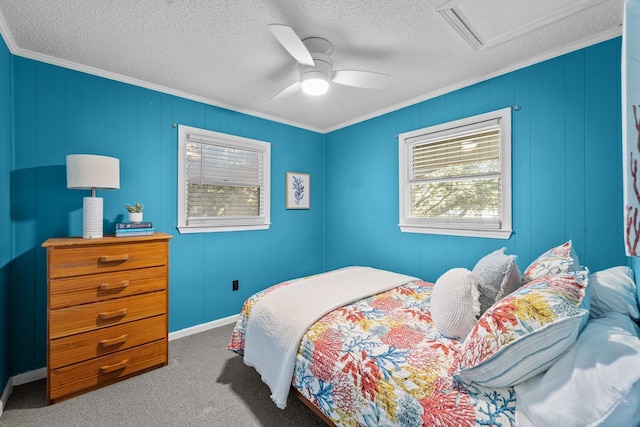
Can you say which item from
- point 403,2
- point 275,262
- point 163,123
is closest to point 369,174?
point 275,262

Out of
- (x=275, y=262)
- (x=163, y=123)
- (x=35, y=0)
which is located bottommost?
(x=275, y=262)

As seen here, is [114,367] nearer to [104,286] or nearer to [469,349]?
[104,286]

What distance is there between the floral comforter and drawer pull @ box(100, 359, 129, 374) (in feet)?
4.60

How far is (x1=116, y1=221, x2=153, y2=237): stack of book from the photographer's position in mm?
2256

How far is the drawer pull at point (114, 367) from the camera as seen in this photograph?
2020 millimetres

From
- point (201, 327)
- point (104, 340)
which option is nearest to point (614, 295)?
point (104, 340)

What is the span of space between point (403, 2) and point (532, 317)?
1772 mm

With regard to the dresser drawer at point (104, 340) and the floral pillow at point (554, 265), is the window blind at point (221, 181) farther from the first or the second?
the floral pillow at point (554, 265)

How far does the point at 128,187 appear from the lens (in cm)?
259

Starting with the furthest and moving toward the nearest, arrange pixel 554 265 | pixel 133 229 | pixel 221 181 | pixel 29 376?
pixel 221 181, pixel 133 229, pixel 29 376, pixel 554 265

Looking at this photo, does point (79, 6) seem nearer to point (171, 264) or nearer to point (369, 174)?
point (171, 264)

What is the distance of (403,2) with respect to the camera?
5.41 ft

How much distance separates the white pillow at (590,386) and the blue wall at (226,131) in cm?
150

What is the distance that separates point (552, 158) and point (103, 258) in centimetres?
352
